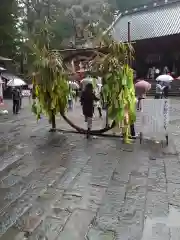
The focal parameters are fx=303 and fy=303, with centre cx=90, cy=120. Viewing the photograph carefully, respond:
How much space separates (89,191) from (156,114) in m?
3.58

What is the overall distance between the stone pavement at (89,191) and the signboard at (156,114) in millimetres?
485

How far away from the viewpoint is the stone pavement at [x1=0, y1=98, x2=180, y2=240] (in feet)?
12.2

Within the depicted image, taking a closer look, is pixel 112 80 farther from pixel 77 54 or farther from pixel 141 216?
pixel 141 216

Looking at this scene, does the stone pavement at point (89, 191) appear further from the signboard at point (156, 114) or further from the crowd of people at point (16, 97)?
the crowd of people at point (16, 97)

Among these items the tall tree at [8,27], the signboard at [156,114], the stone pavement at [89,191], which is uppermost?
the tall tree at [8,27]

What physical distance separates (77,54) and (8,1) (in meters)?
20.3

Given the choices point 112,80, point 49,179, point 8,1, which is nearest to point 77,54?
point 112,80

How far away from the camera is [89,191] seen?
4.92 metres

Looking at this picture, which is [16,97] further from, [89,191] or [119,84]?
[89,191]

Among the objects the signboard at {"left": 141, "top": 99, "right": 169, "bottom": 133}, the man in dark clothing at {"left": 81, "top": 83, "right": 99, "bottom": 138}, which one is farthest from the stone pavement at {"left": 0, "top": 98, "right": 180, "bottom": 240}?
the man in dark clothing at {"left": 81, "top": 83, "right": 99, "bottom": 138}

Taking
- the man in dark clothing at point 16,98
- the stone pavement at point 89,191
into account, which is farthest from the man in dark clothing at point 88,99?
the man in dark clothing at point 16,98

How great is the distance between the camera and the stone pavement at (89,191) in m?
3.72

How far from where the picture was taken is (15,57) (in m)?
30.6

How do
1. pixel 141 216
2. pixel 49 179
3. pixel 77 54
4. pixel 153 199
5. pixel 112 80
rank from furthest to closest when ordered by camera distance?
pixel 77 54
pixel 112 80
pixel 49 179
pixel 153 199
pixel 141 216
